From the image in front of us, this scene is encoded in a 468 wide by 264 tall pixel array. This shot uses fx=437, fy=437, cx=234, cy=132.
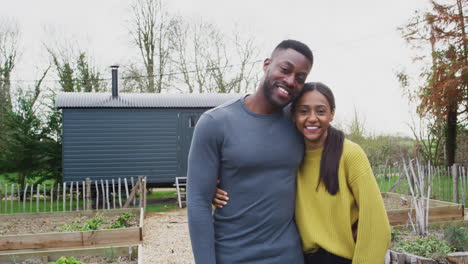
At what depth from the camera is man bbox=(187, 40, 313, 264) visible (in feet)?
6.70

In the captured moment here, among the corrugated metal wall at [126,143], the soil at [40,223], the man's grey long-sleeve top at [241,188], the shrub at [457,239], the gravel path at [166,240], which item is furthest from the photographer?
the corrugated metal wall at [126,143]

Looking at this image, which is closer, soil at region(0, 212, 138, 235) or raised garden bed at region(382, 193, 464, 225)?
soil at region(0, 212, 138, 235)

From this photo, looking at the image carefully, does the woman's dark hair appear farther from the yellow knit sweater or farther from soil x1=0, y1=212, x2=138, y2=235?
soil x1=0, y1=212, x2=138, y2=235

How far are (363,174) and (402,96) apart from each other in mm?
13786

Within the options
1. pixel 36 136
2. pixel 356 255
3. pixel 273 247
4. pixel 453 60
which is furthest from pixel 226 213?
pixel 36 136

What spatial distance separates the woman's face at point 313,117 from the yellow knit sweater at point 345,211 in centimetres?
8

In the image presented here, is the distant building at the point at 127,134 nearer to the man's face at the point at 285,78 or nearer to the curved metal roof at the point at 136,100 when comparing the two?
the curved metal roof at the point at 136,100

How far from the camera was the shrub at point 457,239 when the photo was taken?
5613 millimetres

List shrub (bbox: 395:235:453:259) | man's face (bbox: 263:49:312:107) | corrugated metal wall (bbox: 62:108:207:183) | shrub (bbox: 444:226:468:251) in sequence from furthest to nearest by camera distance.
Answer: corrugated metal wall (bbox: 62:108:207:183)
shrub (bbox: 444:226:468:251)
shrub (bbox: 395:235:453:259)
man's face (bbox: 263:49:312:107)

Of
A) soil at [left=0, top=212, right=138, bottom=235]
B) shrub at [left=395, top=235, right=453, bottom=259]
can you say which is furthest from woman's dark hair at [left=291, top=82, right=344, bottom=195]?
soil at [left=0, top=212, right=138, bottom=235]

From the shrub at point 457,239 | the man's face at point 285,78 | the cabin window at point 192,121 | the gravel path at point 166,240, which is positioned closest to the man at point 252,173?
the man's face at point 285,78

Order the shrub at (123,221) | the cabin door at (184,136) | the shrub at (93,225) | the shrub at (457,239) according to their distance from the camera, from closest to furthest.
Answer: the shrub at (457,239), the shrub at (93,225), the shrub at (123,221), the cabin door at (184,136)

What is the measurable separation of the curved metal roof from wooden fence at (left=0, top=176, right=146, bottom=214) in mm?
2291

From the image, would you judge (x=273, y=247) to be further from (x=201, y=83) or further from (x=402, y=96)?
(x=201, y=83)
